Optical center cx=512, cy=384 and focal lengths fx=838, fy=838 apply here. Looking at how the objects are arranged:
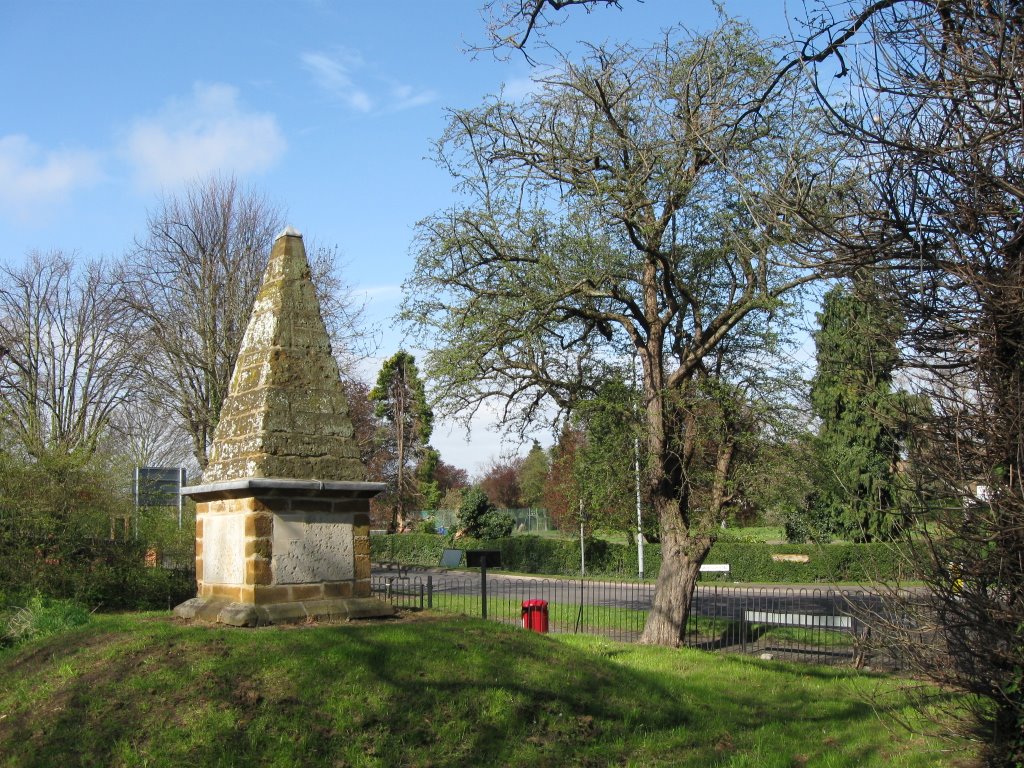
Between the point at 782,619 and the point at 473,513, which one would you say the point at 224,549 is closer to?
the point at 782,619

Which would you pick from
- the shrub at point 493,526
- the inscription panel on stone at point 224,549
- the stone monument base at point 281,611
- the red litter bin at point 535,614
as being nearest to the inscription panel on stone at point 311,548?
the stone monument base at point 281,611

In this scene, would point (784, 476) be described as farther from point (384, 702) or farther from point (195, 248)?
point (195, 248)

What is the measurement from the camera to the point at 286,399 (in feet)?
27.9

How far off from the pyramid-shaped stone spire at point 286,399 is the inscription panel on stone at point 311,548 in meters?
0.42

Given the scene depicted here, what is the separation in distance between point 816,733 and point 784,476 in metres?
6.16

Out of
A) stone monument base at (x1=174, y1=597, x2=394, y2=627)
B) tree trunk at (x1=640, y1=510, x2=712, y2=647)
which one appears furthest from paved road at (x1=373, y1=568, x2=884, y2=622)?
stone monument base at (x1=174, y1=597, x2=394, y2=627)

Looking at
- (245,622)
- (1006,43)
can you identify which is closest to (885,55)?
(1006,43)

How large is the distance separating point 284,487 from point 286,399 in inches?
38.8

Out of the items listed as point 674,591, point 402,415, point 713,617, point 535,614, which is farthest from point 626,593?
point 402,415

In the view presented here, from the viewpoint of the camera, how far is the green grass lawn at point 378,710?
19.5 feet

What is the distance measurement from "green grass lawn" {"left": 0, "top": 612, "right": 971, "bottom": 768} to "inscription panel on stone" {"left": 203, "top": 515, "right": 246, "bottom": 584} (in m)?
0.60

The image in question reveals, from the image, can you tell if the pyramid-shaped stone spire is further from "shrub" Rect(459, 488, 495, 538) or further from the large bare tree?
"shrub" Rect(459, 488, 495, 538)

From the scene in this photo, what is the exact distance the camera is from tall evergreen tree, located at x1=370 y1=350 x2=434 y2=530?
170 ft

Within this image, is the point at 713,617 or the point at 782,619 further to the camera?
the point at 713,617
